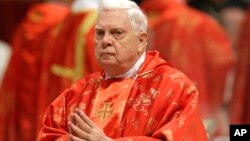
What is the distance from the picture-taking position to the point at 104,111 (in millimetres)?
4840

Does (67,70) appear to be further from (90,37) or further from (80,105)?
(80,105)

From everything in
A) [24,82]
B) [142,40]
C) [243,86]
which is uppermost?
[142,40]

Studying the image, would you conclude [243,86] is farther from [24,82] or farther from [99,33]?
[99,33]

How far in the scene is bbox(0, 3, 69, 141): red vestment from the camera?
7629 mm

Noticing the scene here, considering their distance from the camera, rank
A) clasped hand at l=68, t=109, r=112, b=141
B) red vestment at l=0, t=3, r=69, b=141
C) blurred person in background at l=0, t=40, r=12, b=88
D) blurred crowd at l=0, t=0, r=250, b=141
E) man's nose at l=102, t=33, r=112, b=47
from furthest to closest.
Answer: blurred person in background at l=0, t=40, r=12, b=88 → red vestment at l=0, t=3, r=69, b=141 → blurred crowd at l=0, t=0, r=250, b=141 → man's nose at l=102, t=33, r=112, b=47 → clasped hand at l=68, t=109, r=112, b=141

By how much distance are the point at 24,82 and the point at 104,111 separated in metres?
2.92

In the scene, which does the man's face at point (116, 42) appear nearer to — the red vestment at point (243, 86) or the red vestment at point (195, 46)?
the red vestment at point (195, 46)

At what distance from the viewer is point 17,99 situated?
305 inches

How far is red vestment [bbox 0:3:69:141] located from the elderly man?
2.62 meters

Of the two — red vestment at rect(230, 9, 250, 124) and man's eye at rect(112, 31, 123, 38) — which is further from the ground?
man's eye at rect(112, 31, 123, 38)

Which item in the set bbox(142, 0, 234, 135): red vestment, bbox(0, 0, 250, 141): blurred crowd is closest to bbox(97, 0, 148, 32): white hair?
bbox(0, 0, 250, 141): blurred crowd

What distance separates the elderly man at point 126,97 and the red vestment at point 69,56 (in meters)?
1.91

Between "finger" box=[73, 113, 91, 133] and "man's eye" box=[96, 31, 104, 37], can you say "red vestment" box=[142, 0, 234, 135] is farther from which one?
"finger" box=[73, 113, 91, 133]

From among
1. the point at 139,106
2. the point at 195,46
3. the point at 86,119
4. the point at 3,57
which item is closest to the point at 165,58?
the point at 195,46
